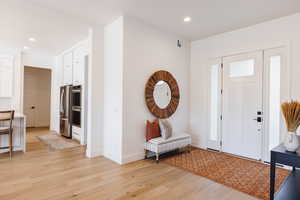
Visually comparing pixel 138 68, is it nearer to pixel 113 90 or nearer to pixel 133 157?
pixel 113 90

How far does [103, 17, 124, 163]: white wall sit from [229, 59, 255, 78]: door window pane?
2536 mm

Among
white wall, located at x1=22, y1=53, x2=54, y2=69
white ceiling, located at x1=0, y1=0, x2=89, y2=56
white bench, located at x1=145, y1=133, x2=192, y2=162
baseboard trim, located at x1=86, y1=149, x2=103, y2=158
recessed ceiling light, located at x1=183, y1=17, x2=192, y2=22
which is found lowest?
baseboard trim, located at x1=86, y1=149, x2=103, y2=158

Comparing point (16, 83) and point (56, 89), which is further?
point (56, 89)

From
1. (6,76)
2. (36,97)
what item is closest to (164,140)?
(6,76)

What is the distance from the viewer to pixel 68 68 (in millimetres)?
5703

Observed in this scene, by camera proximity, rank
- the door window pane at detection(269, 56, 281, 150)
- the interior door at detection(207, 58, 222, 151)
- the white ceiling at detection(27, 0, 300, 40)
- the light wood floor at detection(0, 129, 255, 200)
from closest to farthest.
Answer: the light wood floor at detection(0, 129, 255, 200)
the white ceiling at detection(27, 0, 300, 40)
the door window pane at detection(269, 56, 281, 150)
the interior door at detection(207, 58, 222, 151)

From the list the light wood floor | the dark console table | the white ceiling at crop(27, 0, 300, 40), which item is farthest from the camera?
the white ceiling at crop(27, 0, 300, 40)

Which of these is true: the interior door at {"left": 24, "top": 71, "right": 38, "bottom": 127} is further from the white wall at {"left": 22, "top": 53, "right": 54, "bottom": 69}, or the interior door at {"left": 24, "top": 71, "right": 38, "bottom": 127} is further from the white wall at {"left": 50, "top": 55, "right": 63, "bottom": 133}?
the white wall at {"left": 22, "top": 53, "right": 54, "bottom": 69}

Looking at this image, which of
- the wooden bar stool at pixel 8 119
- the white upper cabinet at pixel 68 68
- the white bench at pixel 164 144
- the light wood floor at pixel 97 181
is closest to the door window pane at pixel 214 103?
the white bench at pixel 164 144

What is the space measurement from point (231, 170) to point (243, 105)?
58.1 inches

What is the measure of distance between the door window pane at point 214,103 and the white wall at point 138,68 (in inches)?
43.0

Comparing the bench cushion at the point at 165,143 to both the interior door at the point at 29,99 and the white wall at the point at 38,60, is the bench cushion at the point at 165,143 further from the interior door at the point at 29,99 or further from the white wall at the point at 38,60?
the interior door at the point at 29,99

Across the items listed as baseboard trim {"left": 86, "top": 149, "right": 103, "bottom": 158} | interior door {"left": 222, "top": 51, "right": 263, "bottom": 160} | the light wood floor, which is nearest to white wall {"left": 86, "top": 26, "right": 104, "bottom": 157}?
baseboard trim {"left": 86, "top": 149, "right": 103, "bottom": 158}

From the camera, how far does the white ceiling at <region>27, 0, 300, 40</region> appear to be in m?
2.89
